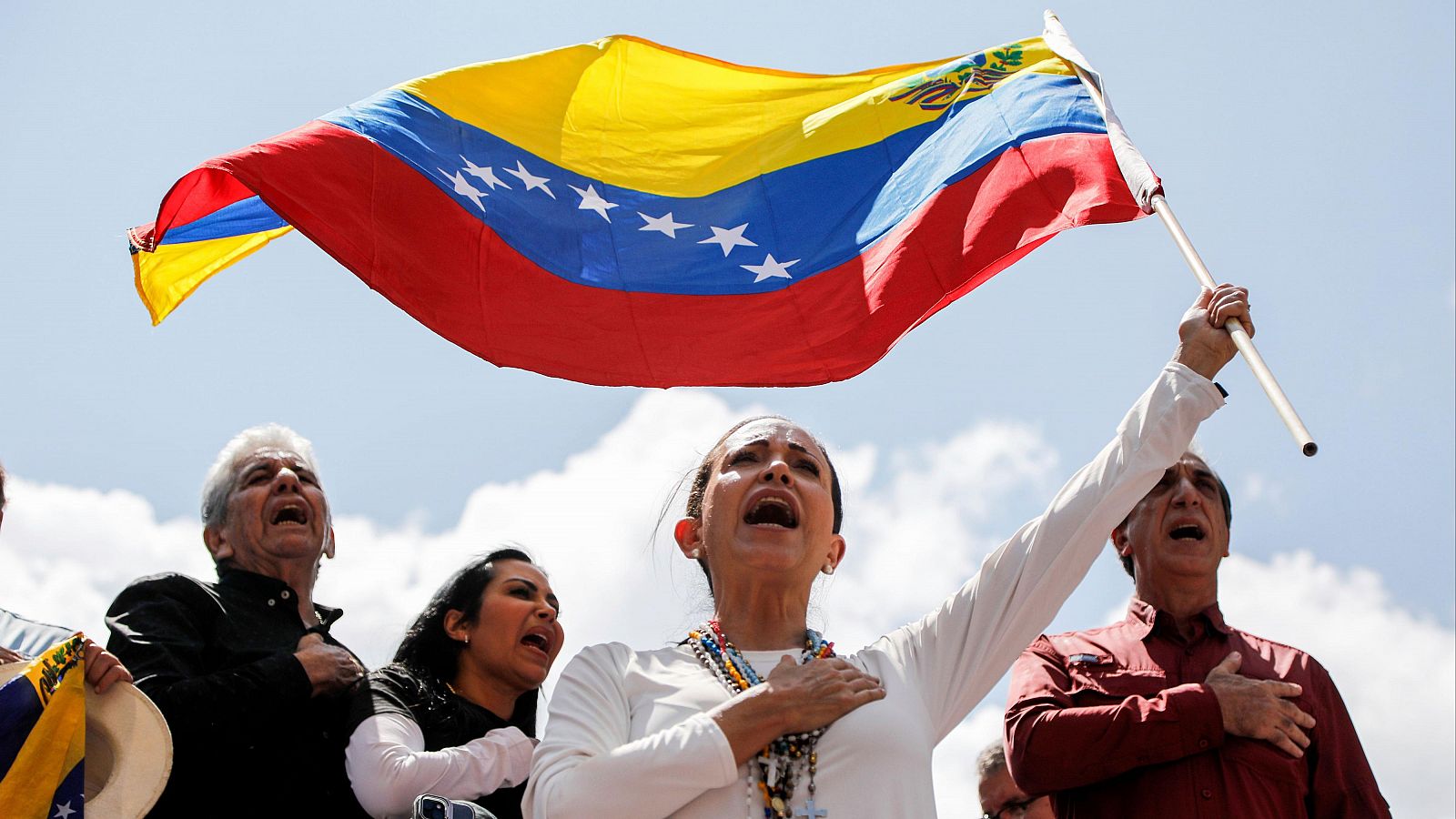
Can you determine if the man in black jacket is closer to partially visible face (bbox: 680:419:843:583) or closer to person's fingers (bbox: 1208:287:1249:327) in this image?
partially visible face (bbox: 680:419:843:583)

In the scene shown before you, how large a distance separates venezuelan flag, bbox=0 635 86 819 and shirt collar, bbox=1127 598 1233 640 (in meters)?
3.43

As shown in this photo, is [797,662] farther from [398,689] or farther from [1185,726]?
[398,689]

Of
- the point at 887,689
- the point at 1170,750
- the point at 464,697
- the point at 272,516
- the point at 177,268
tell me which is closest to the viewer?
the point at 887,689

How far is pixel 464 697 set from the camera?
215 inches

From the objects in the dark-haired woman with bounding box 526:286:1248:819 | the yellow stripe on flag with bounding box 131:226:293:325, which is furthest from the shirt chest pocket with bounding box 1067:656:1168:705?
the yellow stripe on flag with bounding box 131:226:293:325

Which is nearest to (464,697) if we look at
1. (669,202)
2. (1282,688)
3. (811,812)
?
(811,812)

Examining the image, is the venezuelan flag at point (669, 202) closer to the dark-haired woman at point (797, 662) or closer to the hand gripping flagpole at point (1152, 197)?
the hand gripping flagpole at point (1152, 197)

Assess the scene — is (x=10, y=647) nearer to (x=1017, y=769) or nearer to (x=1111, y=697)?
(x=1017, y=769)

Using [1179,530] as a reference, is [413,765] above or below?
below

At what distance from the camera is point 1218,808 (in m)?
4.77

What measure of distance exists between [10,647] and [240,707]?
2.62 feet

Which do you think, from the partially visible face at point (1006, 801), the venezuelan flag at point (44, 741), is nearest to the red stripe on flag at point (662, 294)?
the venezuelan flag at point (44, 741)

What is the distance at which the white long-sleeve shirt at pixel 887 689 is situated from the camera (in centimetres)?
357

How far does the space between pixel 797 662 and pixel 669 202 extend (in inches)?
112
